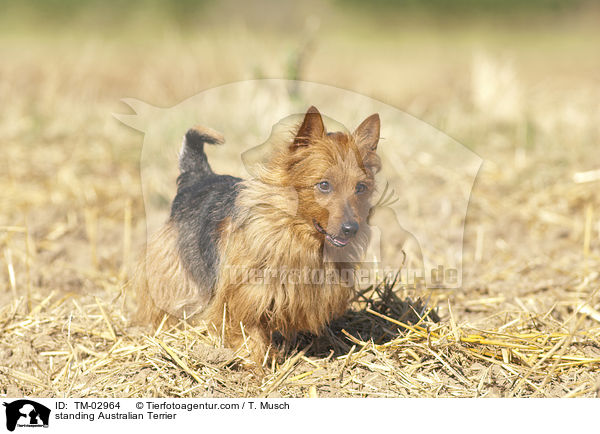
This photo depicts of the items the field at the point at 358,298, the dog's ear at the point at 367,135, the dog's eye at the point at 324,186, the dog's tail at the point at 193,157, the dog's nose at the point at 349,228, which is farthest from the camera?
the dog's tail at the point at 193,157

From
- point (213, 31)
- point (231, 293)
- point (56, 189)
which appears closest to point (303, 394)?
point (231, 293)

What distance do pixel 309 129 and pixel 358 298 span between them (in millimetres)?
1574

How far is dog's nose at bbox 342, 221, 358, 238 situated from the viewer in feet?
10.5

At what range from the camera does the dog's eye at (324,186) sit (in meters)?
3.31

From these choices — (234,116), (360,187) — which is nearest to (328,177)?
(360,187)

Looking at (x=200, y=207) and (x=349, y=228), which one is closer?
(x=349, y=228)

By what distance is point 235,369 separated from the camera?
378 centimetres

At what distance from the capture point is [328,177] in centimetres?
330

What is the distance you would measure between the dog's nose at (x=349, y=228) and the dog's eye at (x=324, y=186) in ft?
0.72

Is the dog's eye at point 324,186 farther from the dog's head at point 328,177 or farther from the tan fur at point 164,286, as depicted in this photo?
the tan fur at point 164,286

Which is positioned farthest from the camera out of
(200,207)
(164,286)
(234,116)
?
(234,116)
